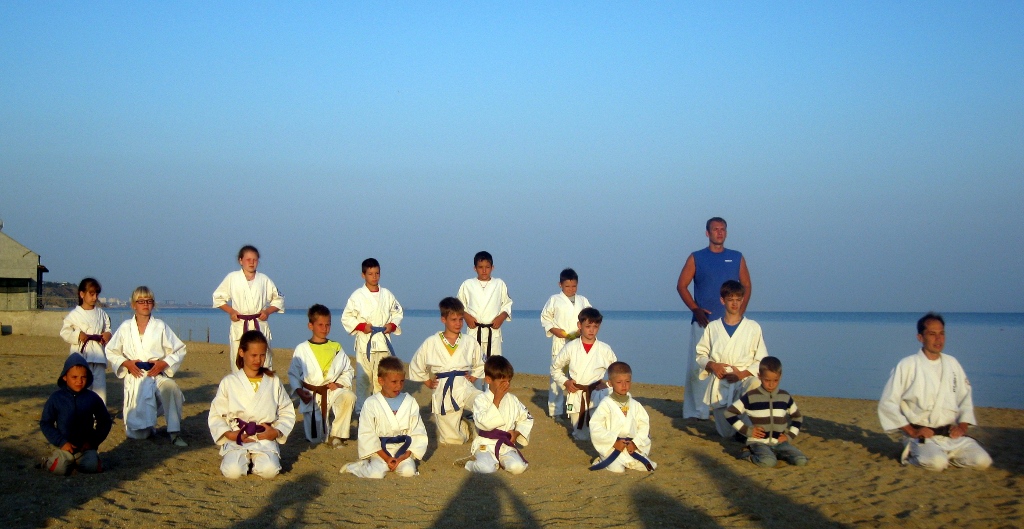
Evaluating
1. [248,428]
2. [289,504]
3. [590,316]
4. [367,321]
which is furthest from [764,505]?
[367,321]

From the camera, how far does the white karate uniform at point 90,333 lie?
7.80 meters

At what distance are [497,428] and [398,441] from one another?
828 millimetres

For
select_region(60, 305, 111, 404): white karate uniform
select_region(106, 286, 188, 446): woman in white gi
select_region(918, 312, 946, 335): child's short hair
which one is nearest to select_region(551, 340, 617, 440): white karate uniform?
select_region(918, 312, 946, 335): child's short hair

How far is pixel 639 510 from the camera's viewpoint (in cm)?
488

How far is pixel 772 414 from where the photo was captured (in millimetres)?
6582

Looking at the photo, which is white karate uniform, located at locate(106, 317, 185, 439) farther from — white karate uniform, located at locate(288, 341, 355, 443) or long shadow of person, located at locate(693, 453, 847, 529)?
long shadow of person, located at locate(693, 453, 847, 529)

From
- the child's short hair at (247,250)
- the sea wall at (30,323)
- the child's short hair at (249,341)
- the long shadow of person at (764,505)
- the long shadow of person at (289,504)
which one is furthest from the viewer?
the sea wall at (30,323)

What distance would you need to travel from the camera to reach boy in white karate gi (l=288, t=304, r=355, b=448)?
736 cm

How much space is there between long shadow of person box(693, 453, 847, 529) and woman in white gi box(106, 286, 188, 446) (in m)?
4.77

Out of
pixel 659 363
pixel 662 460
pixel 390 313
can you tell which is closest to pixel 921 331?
pixel 662 460

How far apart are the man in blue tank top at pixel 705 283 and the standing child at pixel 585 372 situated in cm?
121

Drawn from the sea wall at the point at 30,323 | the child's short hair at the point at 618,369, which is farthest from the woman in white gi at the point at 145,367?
the sea wall at the point at 30,323

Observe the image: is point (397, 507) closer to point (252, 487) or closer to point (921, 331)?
point (252, 487)

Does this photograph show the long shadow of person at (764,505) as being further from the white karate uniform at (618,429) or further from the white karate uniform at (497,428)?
the white karate uniform at (497,428)
